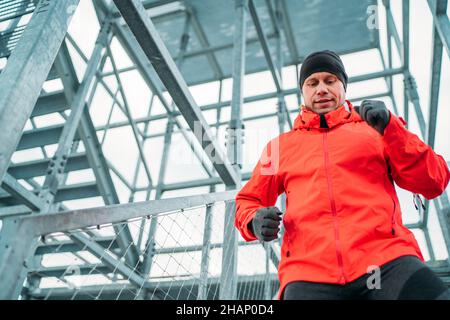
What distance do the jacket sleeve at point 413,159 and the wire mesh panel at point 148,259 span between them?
907mm

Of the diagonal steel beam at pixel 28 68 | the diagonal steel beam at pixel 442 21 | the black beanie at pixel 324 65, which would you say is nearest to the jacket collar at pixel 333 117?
the black beanie at pixel 324 65

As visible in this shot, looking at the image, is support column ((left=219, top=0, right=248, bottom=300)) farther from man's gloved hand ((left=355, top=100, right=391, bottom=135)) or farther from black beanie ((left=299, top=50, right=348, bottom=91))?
man's gloved hand ((left=355, top=100, right=391, bottom=135))

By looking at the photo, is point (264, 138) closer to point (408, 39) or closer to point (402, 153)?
point (408, 39)

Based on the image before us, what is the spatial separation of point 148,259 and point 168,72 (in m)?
3.89

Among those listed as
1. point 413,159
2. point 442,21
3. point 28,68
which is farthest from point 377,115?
point 442,21

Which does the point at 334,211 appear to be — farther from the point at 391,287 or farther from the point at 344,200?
the point at 391,287

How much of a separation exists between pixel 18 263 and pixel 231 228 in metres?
1.84

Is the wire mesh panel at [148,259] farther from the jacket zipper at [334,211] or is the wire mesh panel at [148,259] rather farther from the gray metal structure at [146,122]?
the jacket zipper at [334,211]

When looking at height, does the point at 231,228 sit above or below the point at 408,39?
below

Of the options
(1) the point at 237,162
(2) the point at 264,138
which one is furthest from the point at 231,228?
(2) the point at 264,138

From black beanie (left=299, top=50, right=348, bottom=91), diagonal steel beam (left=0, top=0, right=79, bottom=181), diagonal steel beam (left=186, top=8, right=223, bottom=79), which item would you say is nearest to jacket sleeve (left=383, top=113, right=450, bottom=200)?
black beanie (left=299, top=50, right=348, bottom=91)

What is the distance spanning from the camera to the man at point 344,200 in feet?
3.53

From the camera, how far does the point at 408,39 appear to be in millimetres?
4434

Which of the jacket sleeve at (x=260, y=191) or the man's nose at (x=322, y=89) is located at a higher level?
the man's nose at (x=322, y=89)
